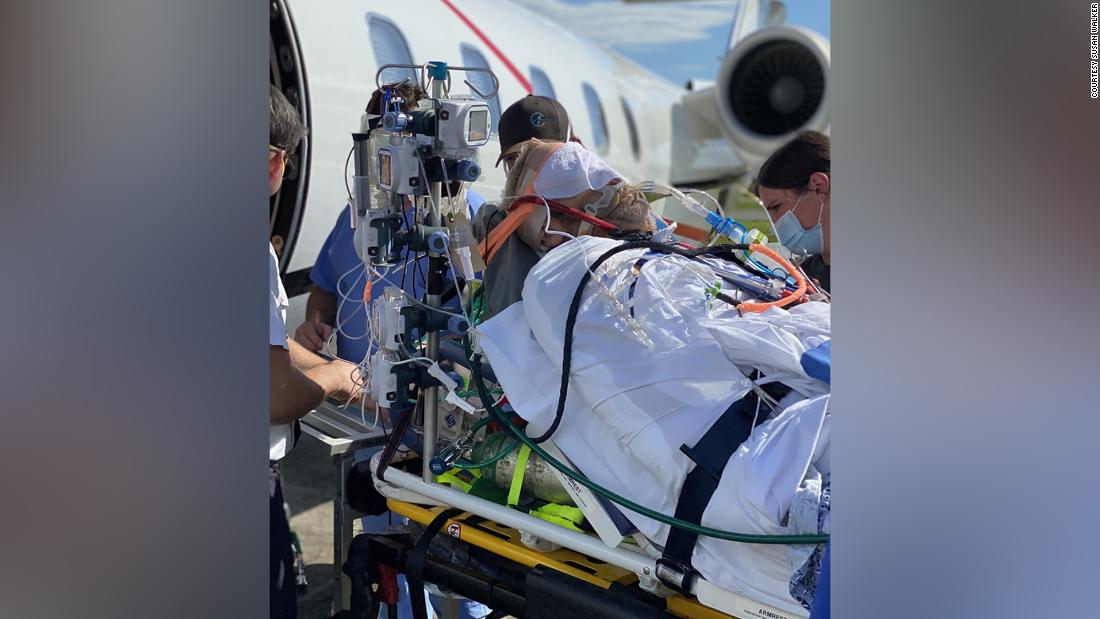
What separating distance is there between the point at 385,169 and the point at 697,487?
1120mm

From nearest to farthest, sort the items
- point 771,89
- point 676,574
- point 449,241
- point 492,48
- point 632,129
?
point 676,574 < point 449,241 < point 492,48 < point 632,129 < point 771,89

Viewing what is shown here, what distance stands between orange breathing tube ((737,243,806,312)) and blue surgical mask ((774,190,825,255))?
79 cm

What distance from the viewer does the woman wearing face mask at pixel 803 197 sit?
3465mm

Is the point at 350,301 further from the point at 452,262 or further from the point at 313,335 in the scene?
the point at 452,262

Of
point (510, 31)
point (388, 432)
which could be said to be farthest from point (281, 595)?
point (510, 31)

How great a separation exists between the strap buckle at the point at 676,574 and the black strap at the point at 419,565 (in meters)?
0.64

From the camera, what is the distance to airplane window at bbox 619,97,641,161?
396 inches

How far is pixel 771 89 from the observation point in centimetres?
1050

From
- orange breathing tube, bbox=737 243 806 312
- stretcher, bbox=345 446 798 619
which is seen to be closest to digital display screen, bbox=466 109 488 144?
orange breathing tube, bbox=737 243 806 312

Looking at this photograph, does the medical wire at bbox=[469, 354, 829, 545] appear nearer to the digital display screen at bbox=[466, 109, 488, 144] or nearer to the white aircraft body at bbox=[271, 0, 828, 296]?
the digital display screen at bbox=[466, 109, 488, 144]

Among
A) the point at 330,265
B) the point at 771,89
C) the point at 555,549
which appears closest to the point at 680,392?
the point at 555,549
